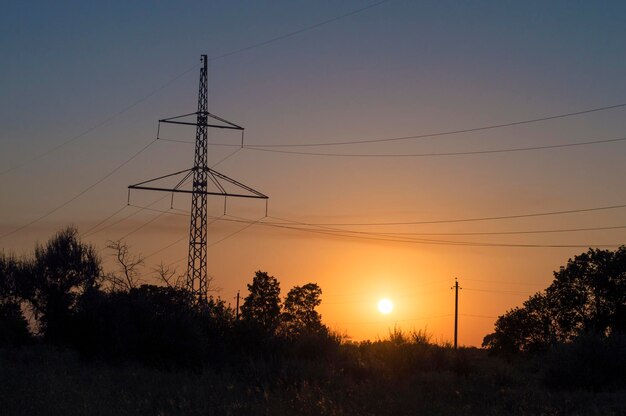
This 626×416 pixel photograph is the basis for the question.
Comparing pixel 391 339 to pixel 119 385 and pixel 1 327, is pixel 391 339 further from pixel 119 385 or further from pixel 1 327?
pixel 1 327

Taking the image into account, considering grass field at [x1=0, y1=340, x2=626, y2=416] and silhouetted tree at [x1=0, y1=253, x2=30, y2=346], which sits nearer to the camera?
grass field at [x1=0, y1=340, x2=626, y2=416]

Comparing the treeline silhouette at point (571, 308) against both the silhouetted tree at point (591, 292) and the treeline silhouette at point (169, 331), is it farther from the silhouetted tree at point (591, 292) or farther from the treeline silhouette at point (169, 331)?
the treeline silhouette at point (169, 331)

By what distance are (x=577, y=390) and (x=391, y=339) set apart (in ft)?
30.7

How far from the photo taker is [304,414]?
18172 mm

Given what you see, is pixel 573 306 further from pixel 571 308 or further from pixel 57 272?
pixel 57 272

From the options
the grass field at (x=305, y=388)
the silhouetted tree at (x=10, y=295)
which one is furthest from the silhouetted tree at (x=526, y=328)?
the silhouetted tree at (x=10, y=295)

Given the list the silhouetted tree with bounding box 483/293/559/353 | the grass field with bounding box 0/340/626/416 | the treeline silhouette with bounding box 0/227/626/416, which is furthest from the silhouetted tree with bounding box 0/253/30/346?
the silhouetted tree with bounding box 483/293/559/353

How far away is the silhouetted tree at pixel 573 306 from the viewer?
5103 cm

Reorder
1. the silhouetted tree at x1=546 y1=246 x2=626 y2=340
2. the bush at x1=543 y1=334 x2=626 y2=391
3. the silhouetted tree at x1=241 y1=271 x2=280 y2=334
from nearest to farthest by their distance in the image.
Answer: the bush at x1=543 y1=334 x2=626 y2=391
the silhouetted tree at x1=546 y1=246 x2=626 y2=340
the silhouetted tree at x1=241 y1=271 x2=280 y2=334

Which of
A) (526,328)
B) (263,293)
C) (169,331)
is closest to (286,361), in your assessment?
(169,331)

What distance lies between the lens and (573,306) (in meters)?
52.1

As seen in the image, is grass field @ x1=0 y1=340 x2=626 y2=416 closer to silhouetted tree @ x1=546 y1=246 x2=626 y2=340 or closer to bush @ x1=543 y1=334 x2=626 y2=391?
bush @ x1=543 y1=334 x2=626 y2=391

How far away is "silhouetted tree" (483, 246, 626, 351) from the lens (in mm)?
51031

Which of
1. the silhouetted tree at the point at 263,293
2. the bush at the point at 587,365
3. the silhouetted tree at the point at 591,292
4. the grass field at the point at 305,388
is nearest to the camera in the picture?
the grass field at the point at 305,388
